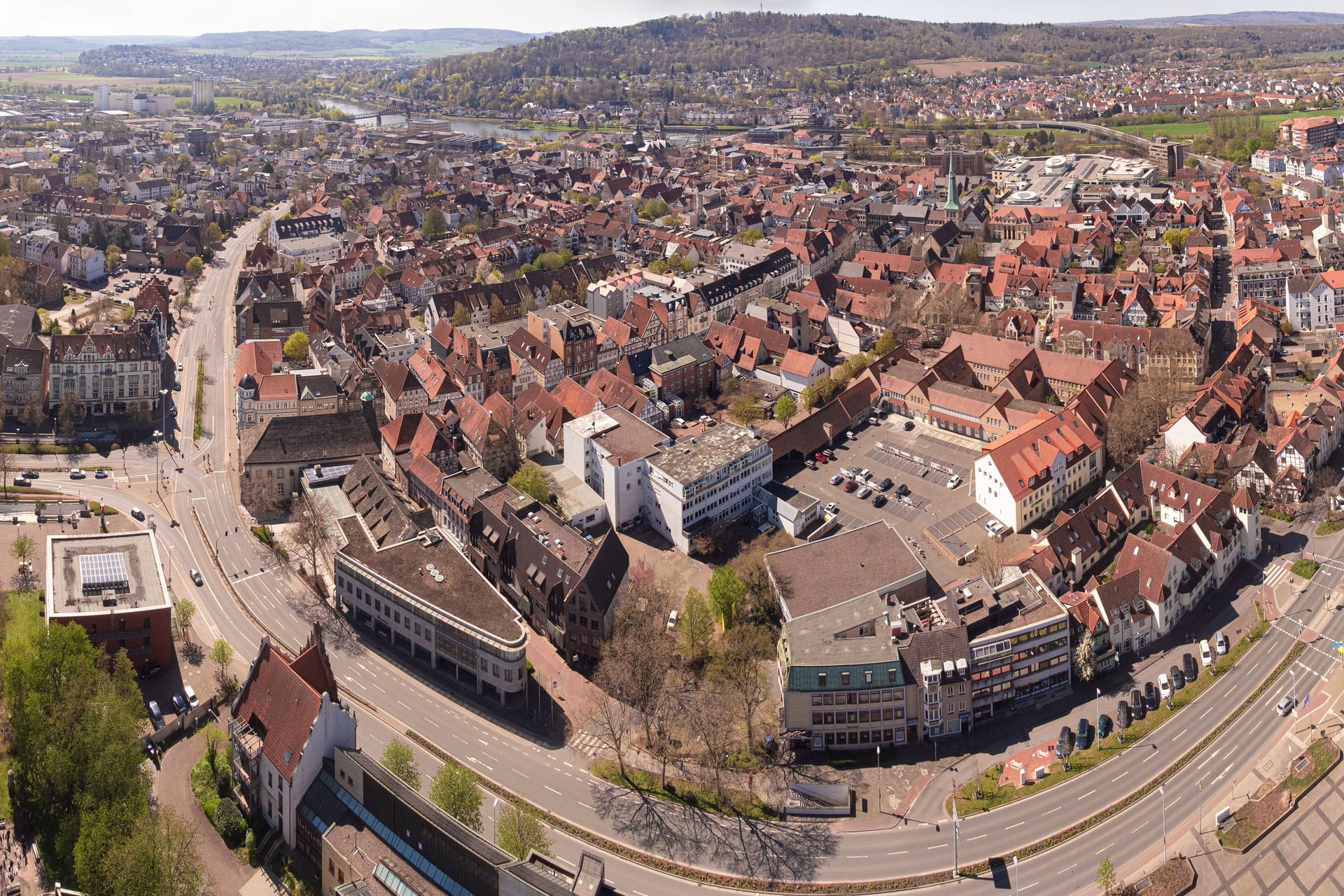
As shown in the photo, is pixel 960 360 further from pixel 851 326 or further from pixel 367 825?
pixel 367 825

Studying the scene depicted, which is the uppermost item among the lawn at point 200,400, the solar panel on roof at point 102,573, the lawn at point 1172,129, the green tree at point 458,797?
the lawn at point 1172,129

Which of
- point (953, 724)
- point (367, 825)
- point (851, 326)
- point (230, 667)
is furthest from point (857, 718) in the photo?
point (851, 326)

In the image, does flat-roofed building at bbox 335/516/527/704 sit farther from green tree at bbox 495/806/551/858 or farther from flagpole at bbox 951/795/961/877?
flagpole at bbox 951/795/961/877

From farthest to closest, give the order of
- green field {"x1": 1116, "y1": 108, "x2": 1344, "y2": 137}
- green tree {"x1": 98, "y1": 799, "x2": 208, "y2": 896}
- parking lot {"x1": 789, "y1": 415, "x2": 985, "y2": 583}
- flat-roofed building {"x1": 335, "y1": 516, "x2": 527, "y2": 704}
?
green field {"x1": 1116, "y1": 108, "x2": 1344, "y2": 137}
parking lot {"x1": 789, "y1": 415, "x2": 985, "y2": 583}
flat-roofed building {"x1": 335, "y1": 516, "x2": 527, "y2": 704}
green tree {"x1": 98, "y1": 799, "x2": 208, "y2": 896}

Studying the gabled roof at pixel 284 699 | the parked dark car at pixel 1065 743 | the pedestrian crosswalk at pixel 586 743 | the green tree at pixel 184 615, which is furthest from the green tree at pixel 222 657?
the parked dark car at pixel 1065 743

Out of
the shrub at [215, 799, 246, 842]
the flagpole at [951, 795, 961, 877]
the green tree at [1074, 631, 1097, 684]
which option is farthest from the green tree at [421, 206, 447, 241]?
the flagpole at [951, 795, 961, 877]

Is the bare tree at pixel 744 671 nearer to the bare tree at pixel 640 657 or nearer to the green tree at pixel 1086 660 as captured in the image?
the bare tree at pixel 640 657

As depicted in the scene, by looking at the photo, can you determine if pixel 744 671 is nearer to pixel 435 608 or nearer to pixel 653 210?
pixel 435 608

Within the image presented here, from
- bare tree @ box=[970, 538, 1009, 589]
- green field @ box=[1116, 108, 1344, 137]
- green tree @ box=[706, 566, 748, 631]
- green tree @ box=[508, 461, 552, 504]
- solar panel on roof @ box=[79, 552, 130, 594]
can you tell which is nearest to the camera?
green tree @ box=[706, 566, 748, 631]
